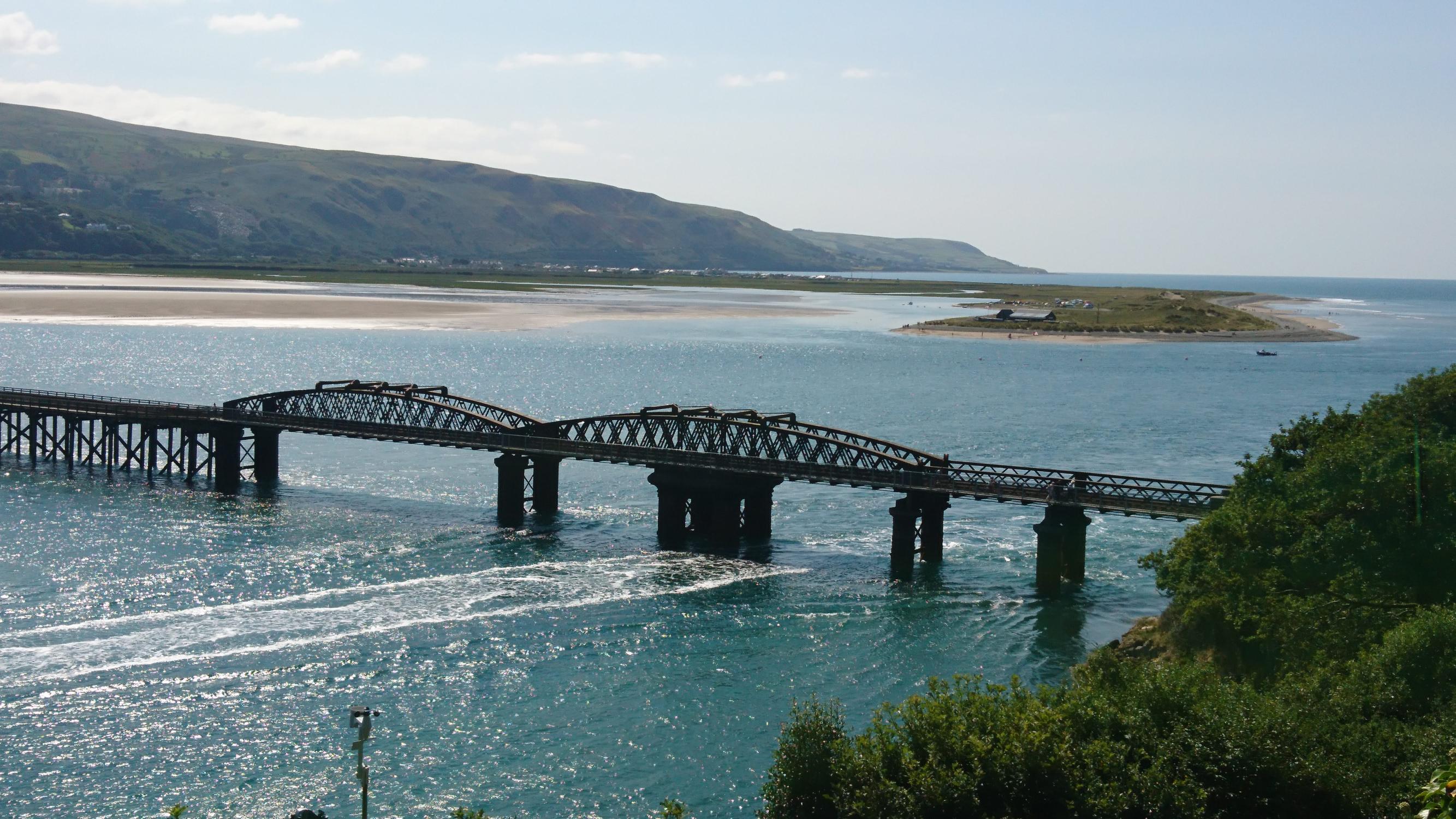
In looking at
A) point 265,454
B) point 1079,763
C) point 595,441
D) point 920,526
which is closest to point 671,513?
point 595,441

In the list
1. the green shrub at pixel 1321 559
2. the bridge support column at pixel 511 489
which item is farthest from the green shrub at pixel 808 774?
the bridge support column at pixel 511 489

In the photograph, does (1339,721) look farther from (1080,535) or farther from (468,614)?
(468,614)

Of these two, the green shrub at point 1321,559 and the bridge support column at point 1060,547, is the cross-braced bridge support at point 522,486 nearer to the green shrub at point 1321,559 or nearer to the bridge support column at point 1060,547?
the bridge support column at point 1060,547

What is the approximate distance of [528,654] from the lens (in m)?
55.0

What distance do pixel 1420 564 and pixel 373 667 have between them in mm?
37466

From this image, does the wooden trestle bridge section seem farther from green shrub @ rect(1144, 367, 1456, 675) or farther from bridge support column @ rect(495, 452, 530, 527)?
green shrub @ rect(1144, 367, 1456, 675)

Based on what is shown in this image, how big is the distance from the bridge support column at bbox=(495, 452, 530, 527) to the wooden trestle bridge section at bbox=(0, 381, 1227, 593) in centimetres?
9

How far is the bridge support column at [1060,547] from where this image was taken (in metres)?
66.0

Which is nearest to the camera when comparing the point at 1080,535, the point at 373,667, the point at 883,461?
the point at 373,667

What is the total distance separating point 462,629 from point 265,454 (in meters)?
40.2

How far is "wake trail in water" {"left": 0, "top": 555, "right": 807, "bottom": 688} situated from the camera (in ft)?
175

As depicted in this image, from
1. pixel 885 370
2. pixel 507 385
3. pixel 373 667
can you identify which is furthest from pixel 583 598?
pixel 885 370

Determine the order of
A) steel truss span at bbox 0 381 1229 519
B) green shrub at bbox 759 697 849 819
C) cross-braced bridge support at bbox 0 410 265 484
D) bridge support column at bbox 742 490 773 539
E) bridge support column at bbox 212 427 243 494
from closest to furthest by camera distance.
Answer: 1. green shrub at bbox 759 697 849 819
2. steel truss span at bbox 0 381 1229 519
3. bridge support column at bbox 742 490 773 539
4. bridge support column at bbox 212 427 243 494
5. cross-braced bridge support at bbox 0 410 265 484

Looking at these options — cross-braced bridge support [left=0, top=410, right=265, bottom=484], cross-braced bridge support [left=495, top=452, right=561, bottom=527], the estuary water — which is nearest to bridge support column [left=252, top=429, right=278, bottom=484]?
cross-braced bridge support [left=0, top=410, right=265, bottom=484]
